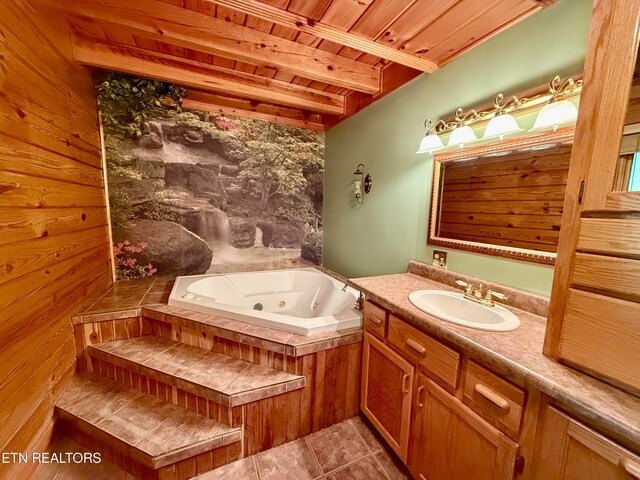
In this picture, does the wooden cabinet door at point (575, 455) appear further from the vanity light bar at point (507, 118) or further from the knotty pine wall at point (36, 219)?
the knotty pine wall at point (36, 219)

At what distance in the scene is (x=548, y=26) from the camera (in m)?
1.14

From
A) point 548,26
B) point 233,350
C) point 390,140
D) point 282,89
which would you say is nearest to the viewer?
point 548,26

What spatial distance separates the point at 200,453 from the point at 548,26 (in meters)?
2.66

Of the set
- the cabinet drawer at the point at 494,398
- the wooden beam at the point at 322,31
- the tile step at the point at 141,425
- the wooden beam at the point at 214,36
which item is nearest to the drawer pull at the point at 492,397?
the cabinet drawer at the point at 494,398

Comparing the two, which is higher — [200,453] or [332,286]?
[332,286]

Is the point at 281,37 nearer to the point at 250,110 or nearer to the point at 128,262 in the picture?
the point at 250,110

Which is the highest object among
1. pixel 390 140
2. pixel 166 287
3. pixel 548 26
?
pixel 548 26

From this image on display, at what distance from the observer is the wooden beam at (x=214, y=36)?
1.42 m

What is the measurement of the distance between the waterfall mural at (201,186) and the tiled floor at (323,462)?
1.87m

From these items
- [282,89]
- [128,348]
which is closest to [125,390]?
[128,348]

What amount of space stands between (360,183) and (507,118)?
1.33 m

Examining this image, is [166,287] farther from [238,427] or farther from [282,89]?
[282,89]

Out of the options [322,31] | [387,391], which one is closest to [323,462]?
[387,391]

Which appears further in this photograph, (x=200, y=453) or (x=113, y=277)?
(x=113, y=277)
